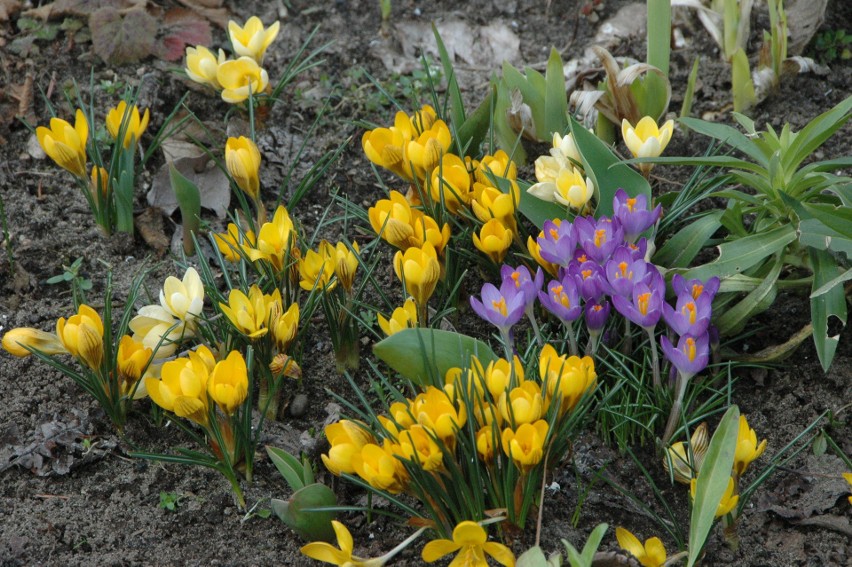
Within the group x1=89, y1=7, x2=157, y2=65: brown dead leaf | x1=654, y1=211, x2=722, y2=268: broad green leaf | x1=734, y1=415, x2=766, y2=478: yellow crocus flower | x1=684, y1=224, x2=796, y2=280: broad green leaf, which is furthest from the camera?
x1=89, y1=7, x2=157, y2=65: brown dead leaf

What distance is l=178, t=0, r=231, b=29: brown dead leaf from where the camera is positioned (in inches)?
119

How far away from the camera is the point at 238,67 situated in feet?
8.17

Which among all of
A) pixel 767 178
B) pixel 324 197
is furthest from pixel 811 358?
pixel 324 197

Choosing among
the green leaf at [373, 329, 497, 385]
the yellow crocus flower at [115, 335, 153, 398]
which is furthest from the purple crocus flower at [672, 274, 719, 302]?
the yellow crocus flower at [115, 335, 153, 398]

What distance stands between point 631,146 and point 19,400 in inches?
57.8

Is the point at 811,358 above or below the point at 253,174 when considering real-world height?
below

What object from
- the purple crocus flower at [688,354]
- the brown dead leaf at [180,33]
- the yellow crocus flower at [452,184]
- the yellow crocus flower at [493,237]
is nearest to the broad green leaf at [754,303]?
the purple crocus flower at [688,354]

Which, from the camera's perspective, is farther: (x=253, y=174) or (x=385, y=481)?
(x=253, y=174)

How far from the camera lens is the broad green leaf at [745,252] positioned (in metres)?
1.96

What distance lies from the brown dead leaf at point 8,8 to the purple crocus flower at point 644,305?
6.99 ft

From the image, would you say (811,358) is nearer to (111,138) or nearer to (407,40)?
(407,40)

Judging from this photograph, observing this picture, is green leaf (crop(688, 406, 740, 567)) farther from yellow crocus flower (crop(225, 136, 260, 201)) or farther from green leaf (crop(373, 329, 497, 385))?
yellow crocus flower (crop(225, 136, 260, 201))

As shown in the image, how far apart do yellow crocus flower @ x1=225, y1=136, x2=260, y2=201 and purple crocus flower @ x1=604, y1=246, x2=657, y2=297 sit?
0.84 m

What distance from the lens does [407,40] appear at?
3090mm
